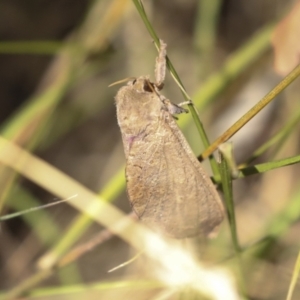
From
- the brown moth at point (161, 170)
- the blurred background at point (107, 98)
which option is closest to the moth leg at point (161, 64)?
the brown moth at point (161, 170)

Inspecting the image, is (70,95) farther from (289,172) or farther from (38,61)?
(289,172)

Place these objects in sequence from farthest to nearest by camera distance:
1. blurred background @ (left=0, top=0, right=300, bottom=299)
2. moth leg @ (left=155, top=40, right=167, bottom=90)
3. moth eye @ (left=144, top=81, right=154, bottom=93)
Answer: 1. blurred background @ (left=0, top=0, right=300, bottom=299)
2. moth eye @ (left=144, top=81, right=154, bottom=93)
3. moth leg @ (left=155, top=40, right=167, bottom=90)

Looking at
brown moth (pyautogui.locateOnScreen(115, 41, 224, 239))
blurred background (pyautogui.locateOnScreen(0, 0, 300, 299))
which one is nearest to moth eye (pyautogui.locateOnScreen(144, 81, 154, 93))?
brown moth (pyautogui.locateOnScreen(115, 41, 224, 239))

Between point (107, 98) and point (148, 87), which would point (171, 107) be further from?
point (107, 98)

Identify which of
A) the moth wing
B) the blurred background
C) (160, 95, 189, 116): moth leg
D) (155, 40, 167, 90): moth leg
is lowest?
the moth wing

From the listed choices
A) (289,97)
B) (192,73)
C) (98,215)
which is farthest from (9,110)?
(289,97)

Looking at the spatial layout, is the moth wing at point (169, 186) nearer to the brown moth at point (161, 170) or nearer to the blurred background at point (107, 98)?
the brown moth at point (161, 170)

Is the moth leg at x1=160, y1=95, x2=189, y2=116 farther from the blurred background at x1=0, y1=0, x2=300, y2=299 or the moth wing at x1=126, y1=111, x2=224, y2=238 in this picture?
the blurred background at x1=0, y1=0, x2=300, y2=299
